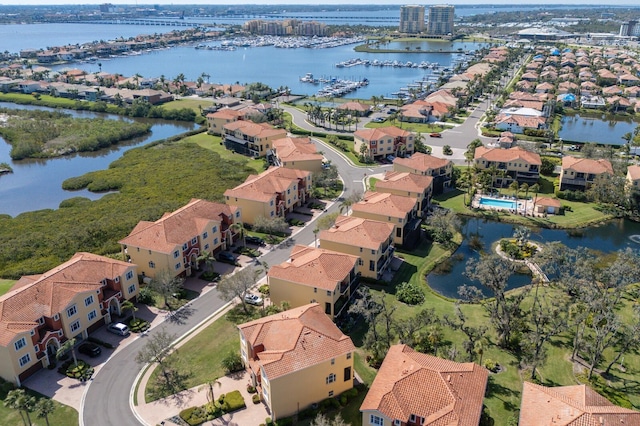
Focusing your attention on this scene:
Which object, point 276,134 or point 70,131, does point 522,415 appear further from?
point 70,131

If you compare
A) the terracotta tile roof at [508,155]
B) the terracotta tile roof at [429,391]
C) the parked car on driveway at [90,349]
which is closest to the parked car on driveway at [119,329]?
the parked car on driveway at [90,349]

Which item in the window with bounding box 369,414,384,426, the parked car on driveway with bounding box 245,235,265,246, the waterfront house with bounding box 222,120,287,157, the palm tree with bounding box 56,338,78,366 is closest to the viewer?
the window with bounding box 369,414,384,426

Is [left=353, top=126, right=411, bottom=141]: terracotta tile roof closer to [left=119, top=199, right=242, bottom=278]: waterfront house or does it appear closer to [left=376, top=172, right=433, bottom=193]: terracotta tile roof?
[left=376, top=172, right=433, bottom=193]: terracotta tile roof

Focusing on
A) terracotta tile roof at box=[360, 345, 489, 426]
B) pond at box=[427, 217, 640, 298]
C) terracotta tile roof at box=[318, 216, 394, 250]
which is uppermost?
terracotta tile roof at box=[318, 216, 394, 250]

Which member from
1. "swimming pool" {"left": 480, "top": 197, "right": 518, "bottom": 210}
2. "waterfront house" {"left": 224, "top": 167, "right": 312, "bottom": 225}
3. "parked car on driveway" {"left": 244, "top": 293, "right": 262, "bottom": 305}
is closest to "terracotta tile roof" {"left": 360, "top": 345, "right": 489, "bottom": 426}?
"parked car on driveway" {"left": 244, "top": 293, "right": 262, "bottom": 305}

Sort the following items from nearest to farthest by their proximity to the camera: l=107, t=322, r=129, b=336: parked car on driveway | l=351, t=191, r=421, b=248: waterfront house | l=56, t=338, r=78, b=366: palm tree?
1. l=56, t=338, r=78, b=366: palm tree
2. l=107, t=322, r=129, b=336: parked car on driveway
3. l=351, t=191, r=421, b=248: waterfront house

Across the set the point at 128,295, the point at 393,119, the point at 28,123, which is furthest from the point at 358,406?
the point at 28,123

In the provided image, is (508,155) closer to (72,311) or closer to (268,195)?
(268,195)

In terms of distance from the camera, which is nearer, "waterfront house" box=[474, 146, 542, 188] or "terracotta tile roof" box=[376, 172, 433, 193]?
"terracotta tile roof" box=[376, 172, 433, 193]
